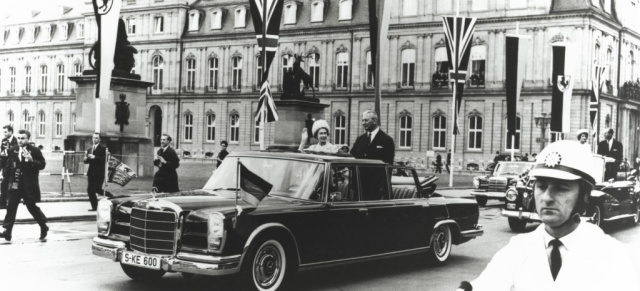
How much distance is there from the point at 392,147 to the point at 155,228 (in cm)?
430

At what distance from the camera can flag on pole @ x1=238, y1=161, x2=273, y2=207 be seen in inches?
300

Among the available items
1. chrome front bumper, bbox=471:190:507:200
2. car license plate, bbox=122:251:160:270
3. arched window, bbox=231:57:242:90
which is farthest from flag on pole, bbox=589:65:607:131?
arched window, bbox=231:57:242:90

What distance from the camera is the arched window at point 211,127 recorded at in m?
64.4

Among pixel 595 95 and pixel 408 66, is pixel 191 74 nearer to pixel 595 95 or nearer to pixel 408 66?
pixel 408 66

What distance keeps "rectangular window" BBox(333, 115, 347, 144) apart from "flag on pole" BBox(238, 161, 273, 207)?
49.8 m

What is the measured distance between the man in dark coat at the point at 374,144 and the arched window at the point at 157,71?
190ft

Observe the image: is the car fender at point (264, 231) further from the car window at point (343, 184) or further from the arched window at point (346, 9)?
the arched window at point (346, 9)

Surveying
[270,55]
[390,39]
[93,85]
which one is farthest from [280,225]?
[390,39]

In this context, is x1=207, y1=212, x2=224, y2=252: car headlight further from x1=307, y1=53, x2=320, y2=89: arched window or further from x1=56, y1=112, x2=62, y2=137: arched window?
x1=56, y1=112, x2=62, y2=137: arched window

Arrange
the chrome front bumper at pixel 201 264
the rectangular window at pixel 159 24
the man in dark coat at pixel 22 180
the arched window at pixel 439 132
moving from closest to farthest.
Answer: the chrome front bumper at pixel 201 264 → the man in dark coat at pixel 22 180 → the arched window at pixel 439 132 → the rectangular window at pixel 159 24

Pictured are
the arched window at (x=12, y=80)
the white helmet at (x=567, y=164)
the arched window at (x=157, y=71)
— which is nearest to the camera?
the white helmet at (x=567, y=164)

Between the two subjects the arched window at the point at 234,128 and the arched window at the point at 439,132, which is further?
the arched window at the point at 234,128

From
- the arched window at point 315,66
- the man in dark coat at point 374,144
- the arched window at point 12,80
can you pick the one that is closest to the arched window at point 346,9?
the arched window at point 315,66

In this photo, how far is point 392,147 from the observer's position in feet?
35.2
